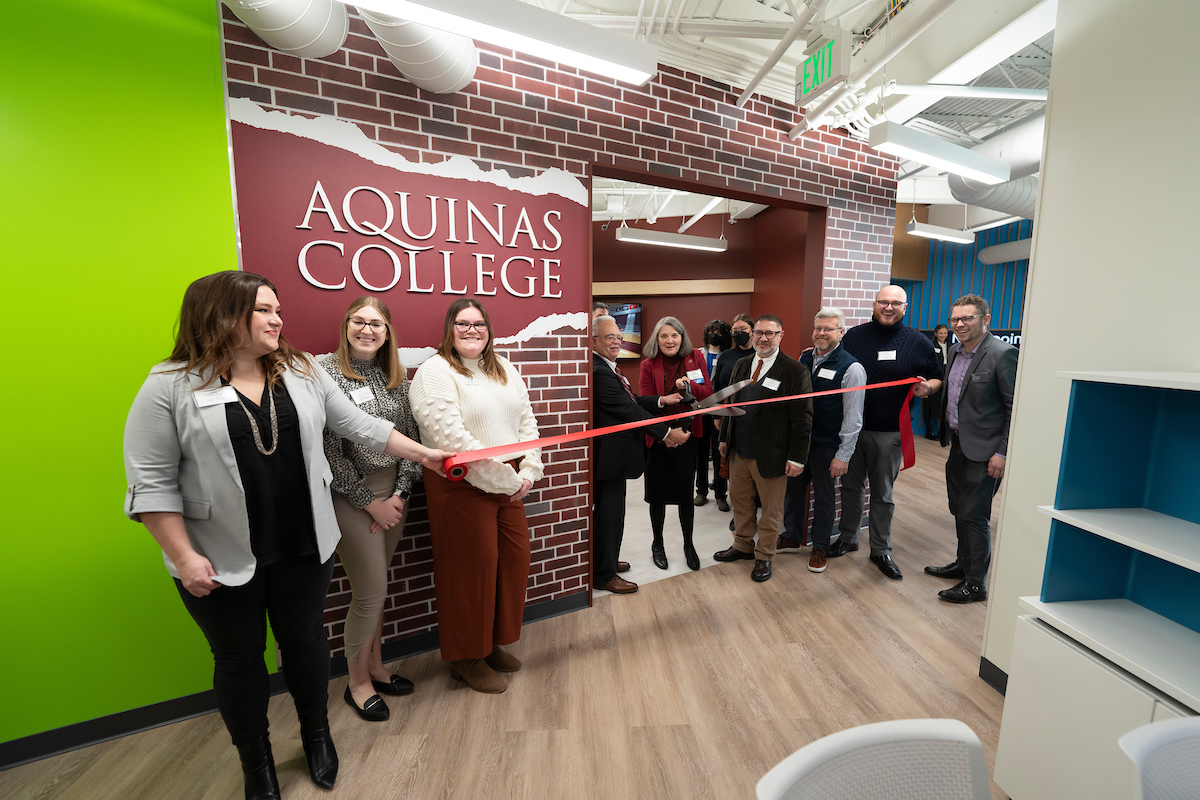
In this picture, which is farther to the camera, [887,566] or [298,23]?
[887,566]

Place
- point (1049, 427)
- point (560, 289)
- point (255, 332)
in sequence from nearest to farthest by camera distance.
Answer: point (255, 332)
point (1049, 427)
point (560, 289)

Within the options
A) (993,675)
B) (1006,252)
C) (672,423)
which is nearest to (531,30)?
(672,423)

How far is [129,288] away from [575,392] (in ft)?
6.45

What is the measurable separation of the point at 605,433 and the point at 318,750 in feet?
5.98

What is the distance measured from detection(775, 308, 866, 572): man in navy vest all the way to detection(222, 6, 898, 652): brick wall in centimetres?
83

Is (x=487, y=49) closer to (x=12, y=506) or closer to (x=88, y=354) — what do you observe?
(x=88, y=354)

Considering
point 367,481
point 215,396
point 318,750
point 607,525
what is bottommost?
point 318,750

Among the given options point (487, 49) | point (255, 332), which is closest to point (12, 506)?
point (255, 332)

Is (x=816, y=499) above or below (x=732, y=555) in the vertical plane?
above

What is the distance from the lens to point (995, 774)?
1.67 meters

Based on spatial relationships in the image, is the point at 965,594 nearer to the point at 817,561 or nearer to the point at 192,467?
the point at 817,561

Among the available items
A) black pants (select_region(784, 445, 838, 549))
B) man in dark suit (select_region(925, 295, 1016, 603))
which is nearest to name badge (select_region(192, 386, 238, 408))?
black pants (select_region(784, 445, 838, 549))

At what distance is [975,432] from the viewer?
2955 millimetres

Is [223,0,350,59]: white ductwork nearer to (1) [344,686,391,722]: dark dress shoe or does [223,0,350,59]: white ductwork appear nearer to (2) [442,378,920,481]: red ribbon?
(2) [442,378,920,481]: red ribbon
